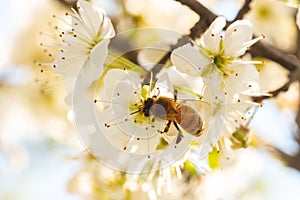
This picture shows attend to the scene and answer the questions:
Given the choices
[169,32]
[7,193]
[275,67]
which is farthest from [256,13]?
[7,193]

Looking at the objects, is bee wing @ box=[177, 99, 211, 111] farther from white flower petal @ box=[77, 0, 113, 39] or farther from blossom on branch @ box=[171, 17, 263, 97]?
white flower petal @ box=[77, 0, 113, 39]

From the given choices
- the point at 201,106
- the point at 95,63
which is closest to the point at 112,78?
the point at 95,63

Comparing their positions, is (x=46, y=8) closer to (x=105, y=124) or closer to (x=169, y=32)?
(x=169, y=32)

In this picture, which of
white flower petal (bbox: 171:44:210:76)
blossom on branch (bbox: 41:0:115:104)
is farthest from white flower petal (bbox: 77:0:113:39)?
white flower petal (bbox: 171:44:210:76)

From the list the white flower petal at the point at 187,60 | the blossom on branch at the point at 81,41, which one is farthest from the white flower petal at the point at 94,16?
the white flower petal at the point at 187,60

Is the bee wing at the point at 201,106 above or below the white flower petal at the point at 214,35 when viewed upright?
below

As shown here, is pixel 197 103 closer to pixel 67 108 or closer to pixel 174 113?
pixel 174 113

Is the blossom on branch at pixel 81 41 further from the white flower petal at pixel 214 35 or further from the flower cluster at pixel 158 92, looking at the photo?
the white flower petal at pixel 214 35
